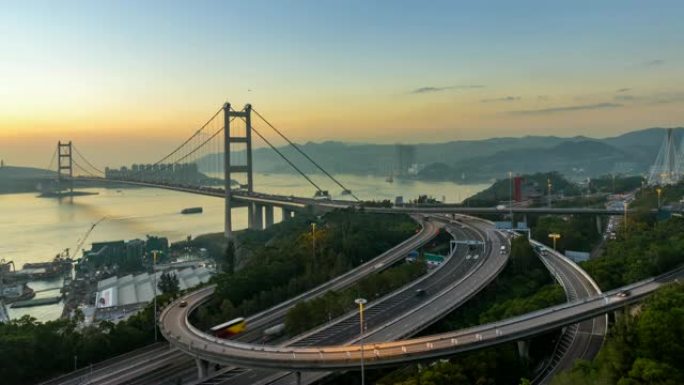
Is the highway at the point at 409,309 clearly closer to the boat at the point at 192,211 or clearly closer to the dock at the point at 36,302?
the dock at the point at 36,302

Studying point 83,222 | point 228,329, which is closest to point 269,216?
point 83,222

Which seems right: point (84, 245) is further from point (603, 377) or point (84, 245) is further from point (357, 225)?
point (603, 377)

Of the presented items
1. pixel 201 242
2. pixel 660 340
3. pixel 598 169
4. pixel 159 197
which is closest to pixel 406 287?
pixel 660 340

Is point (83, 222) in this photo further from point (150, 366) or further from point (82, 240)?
point (150, 366)

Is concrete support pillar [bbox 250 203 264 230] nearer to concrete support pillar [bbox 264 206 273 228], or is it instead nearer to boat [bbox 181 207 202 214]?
concrete support pillar [bbox 264 206 273 228]

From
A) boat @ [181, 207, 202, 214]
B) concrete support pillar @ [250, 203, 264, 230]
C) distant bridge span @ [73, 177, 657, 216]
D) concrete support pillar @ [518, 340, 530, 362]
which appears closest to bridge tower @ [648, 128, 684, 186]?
distant bridge span @ [73, 177, 657, 216]

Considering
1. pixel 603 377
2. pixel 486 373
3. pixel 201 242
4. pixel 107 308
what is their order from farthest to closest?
pixel 201 242 < pixel 107 308 < pixel 486 373 < pixel 603 377

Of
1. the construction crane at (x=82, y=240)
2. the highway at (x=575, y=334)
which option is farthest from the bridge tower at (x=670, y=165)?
the construction crane at (x=82, y=240)
